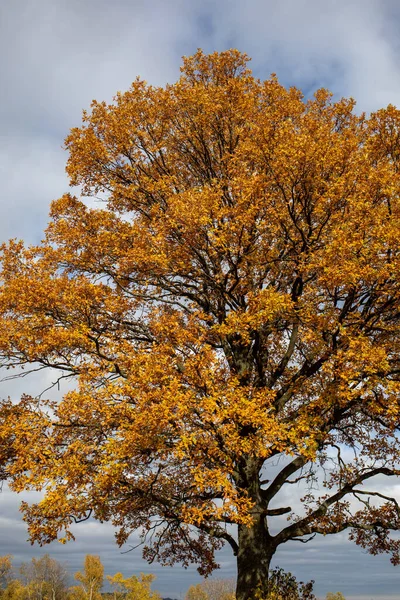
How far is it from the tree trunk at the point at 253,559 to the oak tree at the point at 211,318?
51mm

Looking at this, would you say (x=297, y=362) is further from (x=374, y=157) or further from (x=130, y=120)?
(x=130, y=120)

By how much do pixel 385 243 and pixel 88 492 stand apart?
9284 mm

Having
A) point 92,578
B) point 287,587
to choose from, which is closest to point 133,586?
point 92,578

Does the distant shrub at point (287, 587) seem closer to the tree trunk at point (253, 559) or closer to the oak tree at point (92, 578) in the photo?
the tree trunk at point (253, 559)

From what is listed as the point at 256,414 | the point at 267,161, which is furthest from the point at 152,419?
the point at 267,161

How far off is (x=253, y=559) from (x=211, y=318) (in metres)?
6.85

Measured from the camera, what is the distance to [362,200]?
499 inches

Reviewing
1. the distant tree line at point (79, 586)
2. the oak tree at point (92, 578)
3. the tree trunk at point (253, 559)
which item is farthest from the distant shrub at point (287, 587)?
the oak tree at point (92, 578)

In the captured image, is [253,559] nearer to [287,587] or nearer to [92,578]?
[287,587]

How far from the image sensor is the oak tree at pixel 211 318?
11.4m

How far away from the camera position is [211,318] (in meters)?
14.6

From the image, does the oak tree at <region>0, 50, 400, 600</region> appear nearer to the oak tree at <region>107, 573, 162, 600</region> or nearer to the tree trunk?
the tree trunk

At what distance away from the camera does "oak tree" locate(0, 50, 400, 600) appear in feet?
37.4

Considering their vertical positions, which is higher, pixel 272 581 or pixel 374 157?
pixel 374 157
